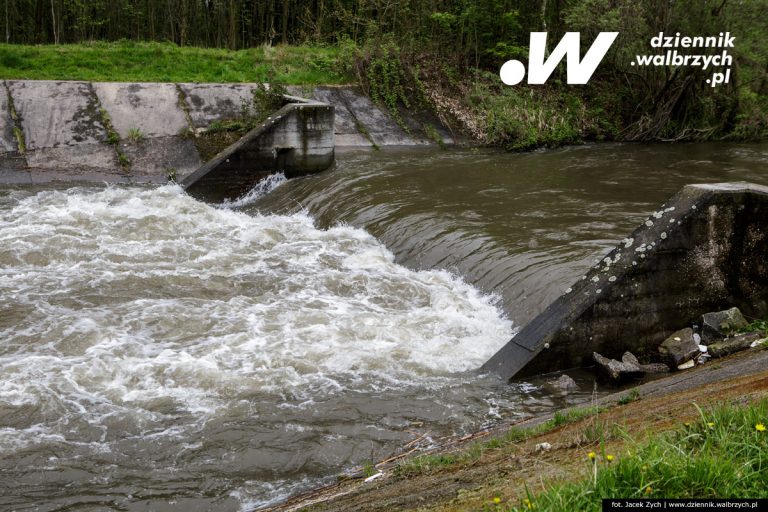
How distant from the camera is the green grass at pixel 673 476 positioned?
3377 millimetres

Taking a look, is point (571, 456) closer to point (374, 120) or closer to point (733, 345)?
point (733, 345)

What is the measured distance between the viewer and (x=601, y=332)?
26.8 feet

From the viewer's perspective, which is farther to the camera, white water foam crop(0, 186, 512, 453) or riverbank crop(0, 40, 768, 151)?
riverbank crop(0, 40, 768, 151)

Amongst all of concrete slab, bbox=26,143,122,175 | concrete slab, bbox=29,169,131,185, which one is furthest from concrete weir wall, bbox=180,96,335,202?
concrete slab, bbox=26,143,122,175

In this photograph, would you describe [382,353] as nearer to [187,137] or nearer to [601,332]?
[601,332]

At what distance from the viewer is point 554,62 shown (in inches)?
1075

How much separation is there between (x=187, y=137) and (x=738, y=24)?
1607cm

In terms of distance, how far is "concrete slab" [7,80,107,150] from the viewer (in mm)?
18453

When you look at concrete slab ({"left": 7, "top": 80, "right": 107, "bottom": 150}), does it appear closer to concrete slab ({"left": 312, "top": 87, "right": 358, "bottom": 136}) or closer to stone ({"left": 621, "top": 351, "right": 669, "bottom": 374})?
concrete slab ({"left": 312, "top": 87, "right": 358, "bottom": 136})

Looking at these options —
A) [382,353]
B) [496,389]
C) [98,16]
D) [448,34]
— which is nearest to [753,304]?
[496,389]

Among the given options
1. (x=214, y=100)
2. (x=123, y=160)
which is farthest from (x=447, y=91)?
(x=123, y=160)

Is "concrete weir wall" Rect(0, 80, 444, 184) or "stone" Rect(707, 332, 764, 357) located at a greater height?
"concrete weir wall" Rect(0, 80, 444, 184)

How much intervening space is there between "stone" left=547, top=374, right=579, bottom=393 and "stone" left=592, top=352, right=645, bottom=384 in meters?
0.36

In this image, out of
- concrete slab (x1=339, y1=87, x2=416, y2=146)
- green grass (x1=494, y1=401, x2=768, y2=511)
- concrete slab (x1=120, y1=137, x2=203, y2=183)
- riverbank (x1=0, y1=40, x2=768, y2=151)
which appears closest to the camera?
green grass (x1=494, y1=401, x2=768, y2=511)
